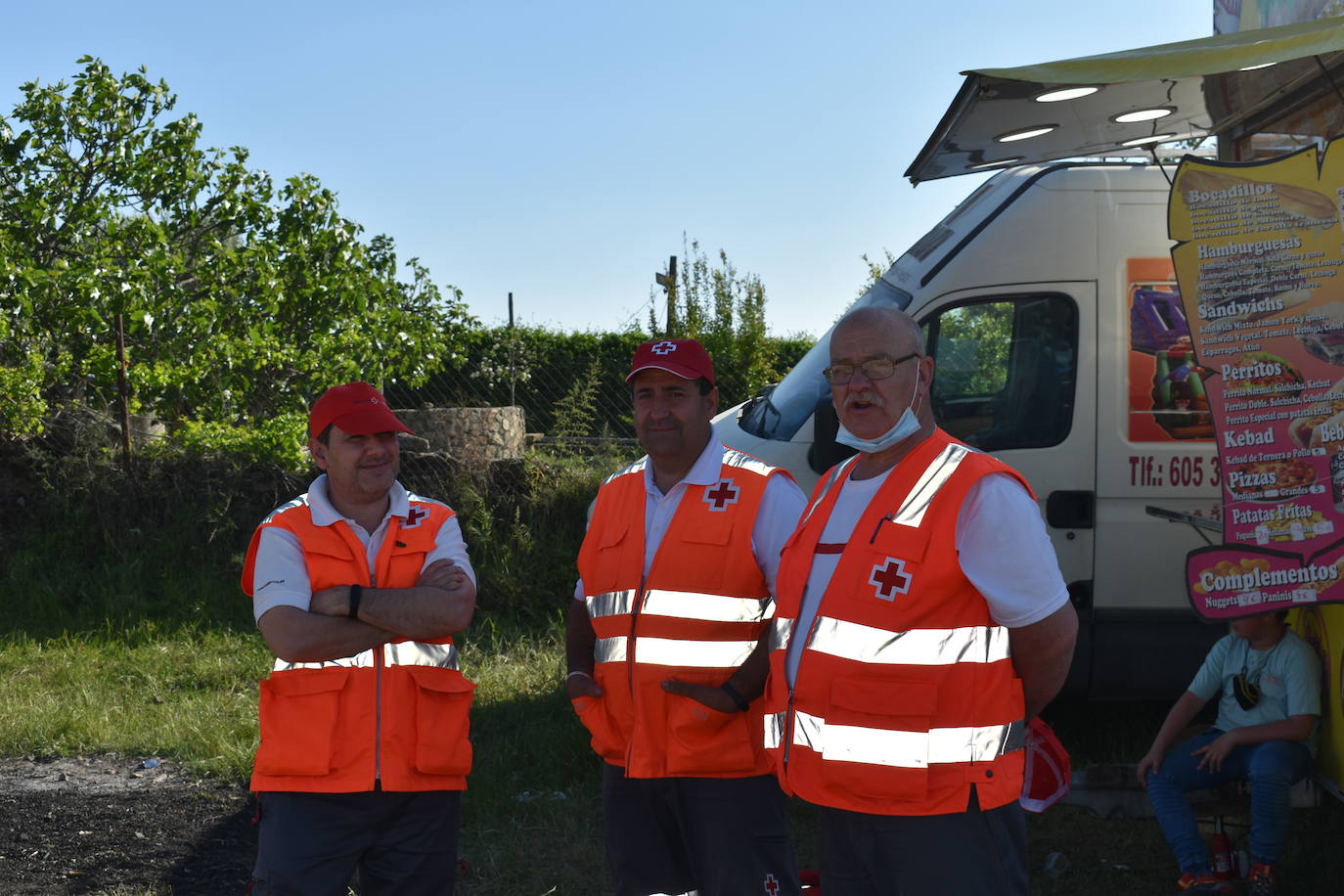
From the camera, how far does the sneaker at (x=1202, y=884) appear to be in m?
4.51

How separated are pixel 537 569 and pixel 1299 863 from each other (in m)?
5.53

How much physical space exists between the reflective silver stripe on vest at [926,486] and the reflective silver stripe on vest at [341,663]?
1444 millimetres

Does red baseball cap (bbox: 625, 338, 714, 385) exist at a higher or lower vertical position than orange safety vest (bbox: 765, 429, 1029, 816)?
higher

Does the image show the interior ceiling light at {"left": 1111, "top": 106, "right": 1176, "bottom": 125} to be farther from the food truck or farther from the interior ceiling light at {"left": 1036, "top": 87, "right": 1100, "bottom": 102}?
the interior ceiling light at {"left": 1036, "top": 87, "right": 1100, "bottom": 102}

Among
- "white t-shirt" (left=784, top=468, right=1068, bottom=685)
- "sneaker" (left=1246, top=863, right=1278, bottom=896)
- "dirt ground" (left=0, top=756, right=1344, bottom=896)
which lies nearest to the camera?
"white t-shirt" (left=784, top=468, right=1068, bottom=685)

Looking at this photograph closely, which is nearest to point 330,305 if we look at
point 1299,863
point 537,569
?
point 537,569

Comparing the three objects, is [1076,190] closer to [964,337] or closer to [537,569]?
[964,337]

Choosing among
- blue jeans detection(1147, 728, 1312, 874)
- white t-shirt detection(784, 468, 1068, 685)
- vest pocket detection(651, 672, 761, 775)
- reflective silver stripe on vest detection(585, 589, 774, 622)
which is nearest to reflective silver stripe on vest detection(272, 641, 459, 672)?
reflective silver stripe on vest detection(585, 589, 774, 622)

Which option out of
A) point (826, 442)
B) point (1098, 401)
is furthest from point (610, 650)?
point (1098, 401)

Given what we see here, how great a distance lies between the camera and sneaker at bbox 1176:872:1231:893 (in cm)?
451

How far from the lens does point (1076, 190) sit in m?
5.87

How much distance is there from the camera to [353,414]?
132 inches

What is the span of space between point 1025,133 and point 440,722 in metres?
3.45

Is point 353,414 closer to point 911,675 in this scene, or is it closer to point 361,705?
point 361,705
